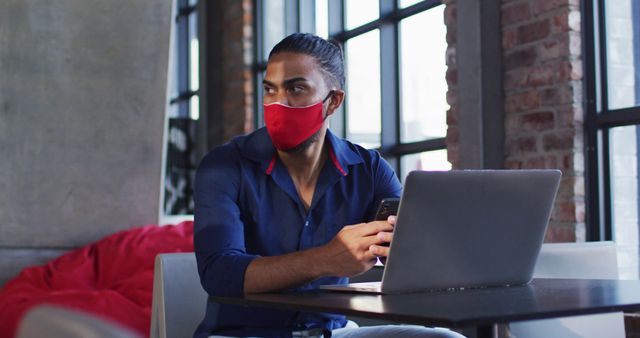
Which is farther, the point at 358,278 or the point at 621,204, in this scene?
the point at 621,204

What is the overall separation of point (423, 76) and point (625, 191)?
1.49 metres

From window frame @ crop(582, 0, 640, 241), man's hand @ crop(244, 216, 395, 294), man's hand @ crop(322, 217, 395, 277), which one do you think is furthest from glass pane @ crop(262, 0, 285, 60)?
man's hand @ crop(322, 217, 395, 277)

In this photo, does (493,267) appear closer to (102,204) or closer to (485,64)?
(485,64)

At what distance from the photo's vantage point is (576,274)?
2441 mm

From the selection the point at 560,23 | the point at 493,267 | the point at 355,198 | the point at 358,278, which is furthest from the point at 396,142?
the point at 493,267

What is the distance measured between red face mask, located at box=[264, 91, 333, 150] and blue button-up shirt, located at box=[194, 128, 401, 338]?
5cm

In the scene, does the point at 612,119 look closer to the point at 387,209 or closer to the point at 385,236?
the point at 387,209

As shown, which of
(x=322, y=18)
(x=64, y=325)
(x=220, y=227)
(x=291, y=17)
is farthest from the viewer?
(x=291, y=17)

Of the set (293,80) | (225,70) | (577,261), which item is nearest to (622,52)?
(577,261)

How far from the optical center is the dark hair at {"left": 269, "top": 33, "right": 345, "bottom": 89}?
198cm

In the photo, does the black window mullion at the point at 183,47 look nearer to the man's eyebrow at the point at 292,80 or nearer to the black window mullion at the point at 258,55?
the black window mullion at the point at 258,55

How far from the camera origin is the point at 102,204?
4309mm

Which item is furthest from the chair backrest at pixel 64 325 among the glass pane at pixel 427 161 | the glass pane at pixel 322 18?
the glass pane at pixel 322 18

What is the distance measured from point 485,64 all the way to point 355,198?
185cm
